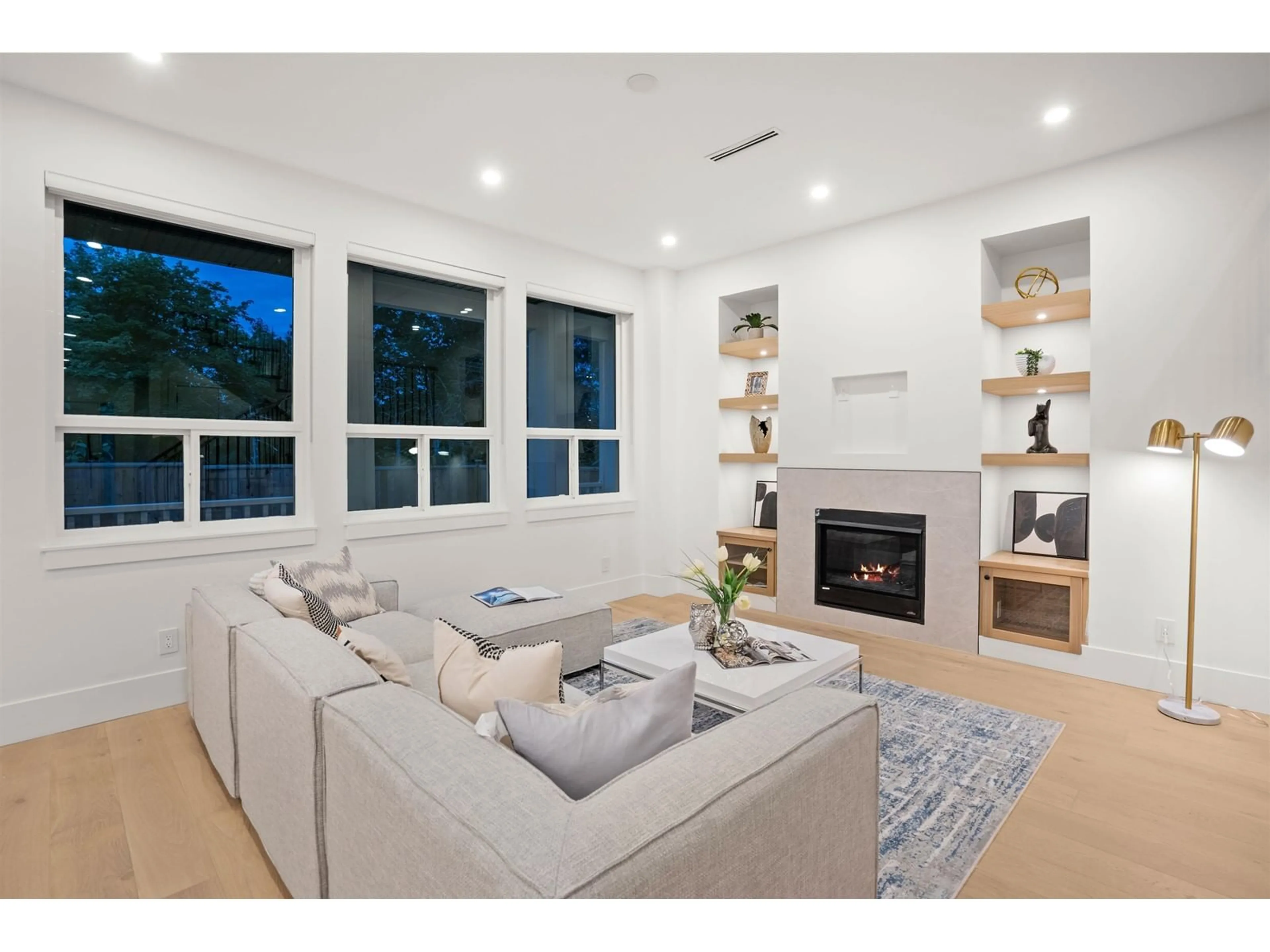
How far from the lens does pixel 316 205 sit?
367 cm

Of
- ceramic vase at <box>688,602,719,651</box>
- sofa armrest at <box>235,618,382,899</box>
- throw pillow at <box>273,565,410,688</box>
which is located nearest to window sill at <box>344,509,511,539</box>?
throw pillow at <box>273,565,410,688</box>

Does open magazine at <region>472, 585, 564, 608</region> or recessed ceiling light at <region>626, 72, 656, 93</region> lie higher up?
recessed ceiling light at <region>626, 72, 656, 93</region>

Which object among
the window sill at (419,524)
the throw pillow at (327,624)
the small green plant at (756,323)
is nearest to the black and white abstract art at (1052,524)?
the small green plant at (756,323)

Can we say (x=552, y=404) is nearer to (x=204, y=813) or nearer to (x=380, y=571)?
(x=380, y=571)

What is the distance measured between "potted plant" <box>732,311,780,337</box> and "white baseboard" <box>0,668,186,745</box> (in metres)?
4.27

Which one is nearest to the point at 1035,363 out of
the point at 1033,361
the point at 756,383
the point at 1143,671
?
the point at 1033,361

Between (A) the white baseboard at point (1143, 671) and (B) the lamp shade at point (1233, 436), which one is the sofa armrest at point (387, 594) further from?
(B) the lamp shade at point (1233, 436)

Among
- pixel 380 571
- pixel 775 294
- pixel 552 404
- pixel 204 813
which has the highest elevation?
pixel 775 294

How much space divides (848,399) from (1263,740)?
272 centimetres

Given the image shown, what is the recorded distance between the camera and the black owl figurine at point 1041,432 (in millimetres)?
3900

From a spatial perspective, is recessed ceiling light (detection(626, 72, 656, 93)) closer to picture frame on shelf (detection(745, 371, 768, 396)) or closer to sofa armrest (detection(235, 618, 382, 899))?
sofa armrest (detection(235, 618, 382, 899))

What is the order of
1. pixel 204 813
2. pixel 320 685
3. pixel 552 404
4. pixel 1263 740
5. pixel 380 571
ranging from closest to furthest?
pixel 320 685, pixel 204 813, pixel 1263 740, pixel 380 571, pixel 552 404

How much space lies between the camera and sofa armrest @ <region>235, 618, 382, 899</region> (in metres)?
1.47

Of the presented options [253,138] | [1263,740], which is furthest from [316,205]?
[1263,740]
